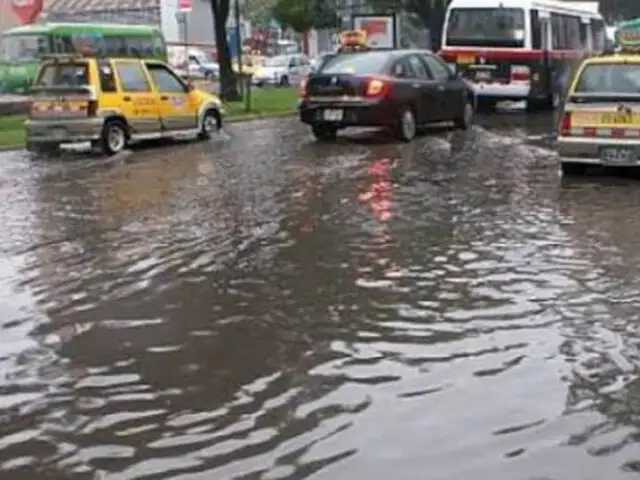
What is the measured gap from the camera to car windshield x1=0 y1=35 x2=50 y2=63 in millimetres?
40719

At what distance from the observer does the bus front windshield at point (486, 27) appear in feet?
94.1

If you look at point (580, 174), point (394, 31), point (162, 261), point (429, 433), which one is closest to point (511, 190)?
point (580, 174)

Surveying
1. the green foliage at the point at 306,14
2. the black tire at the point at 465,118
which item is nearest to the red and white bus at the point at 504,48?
the black tire at the point at 465,118

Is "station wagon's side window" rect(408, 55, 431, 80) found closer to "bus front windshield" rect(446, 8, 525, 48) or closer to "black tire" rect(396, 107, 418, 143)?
"black tire" rect(396, 107, 418, 143)

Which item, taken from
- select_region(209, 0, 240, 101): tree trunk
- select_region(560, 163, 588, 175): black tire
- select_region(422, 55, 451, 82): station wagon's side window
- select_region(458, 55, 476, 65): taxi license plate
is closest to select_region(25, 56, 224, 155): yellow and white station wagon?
select_region(422, 55, 451, 82): station wagon's side window

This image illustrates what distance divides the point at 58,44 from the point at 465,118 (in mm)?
21236

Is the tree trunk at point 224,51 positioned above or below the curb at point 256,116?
above

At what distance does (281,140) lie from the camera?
2198 cm

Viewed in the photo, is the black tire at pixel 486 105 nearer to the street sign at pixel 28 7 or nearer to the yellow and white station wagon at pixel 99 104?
the street sign at pixel 28 7

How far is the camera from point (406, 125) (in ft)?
69.2

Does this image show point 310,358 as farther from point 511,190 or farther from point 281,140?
point 281,140

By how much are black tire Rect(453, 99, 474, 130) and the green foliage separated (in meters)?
34.5

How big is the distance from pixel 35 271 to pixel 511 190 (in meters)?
6.53

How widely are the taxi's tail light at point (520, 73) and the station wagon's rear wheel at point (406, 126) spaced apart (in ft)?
26.7
